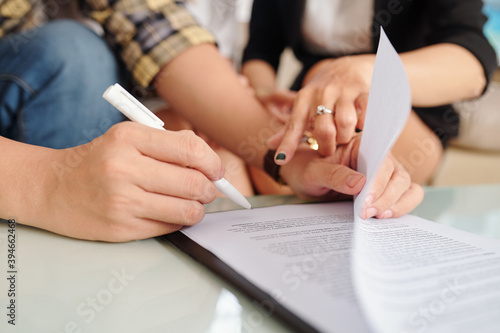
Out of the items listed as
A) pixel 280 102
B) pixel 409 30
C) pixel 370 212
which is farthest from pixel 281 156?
pixel 409 30

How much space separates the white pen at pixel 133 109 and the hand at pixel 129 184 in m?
0.02

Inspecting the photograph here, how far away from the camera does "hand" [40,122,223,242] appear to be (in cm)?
29

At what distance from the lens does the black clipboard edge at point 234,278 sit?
0.66 feet

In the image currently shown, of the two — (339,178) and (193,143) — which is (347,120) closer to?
(339,178)

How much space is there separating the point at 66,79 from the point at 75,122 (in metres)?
0.07

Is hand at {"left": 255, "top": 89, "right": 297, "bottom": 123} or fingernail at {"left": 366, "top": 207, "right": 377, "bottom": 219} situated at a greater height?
fingernail at {"left": 366, "top": 207, "right": 377, "bottom": 219}

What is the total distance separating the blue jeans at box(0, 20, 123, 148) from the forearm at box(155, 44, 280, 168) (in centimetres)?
12

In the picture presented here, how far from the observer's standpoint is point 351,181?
36 cm

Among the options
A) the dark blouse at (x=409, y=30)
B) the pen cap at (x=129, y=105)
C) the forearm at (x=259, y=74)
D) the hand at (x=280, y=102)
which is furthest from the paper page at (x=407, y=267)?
the forearm at (x=259, y=74)

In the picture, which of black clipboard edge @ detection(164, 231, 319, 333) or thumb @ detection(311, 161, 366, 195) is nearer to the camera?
black clipboard edge @ detection(164, 231, 319, 333)

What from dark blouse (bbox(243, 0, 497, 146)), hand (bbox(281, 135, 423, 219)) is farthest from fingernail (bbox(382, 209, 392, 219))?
dark blouse (bbox(243, 0, 497, 146))

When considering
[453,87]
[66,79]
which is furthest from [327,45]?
[66,79]

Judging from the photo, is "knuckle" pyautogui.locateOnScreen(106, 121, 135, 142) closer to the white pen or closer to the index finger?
the white pen

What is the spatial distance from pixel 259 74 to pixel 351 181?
30.9 inches
